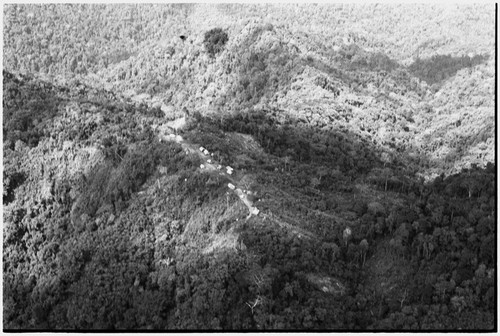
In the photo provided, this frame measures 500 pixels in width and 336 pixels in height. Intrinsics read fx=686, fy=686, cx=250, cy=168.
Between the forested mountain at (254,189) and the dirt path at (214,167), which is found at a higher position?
the dirt path at (214,167)

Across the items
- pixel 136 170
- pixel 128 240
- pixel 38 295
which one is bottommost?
pixel 38 295

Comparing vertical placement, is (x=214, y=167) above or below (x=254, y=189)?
above

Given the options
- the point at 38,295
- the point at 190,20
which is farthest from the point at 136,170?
the point at 190,20

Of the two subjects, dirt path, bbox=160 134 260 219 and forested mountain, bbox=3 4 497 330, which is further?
dirt path, bbox=160 134 260 219

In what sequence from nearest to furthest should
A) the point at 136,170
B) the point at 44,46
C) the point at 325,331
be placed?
the point at 325,331, the point at 136,170, the point at 44,46

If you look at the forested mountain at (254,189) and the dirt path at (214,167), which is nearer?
the forested mountain at (254,189)

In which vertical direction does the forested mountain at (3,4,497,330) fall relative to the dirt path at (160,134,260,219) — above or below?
below

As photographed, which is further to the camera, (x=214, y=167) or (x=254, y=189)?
(x=214, y=167)

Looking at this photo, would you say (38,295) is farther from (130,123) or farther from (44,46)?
(44,46)
